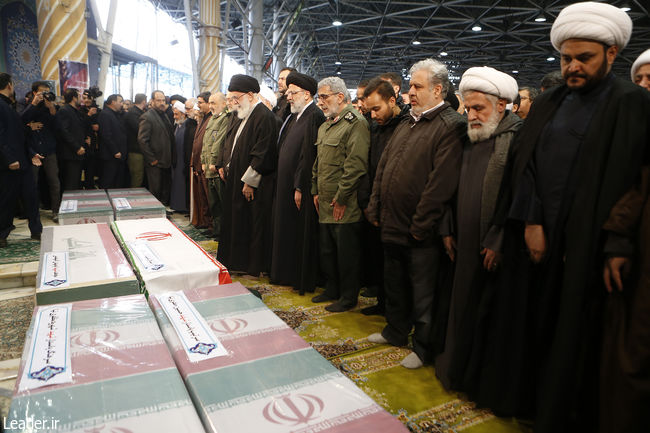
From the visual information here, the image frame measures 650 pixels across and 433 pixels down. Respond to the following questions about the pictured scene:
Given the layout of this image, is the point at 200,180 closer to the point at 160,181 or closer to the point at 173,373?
the point at 160,181

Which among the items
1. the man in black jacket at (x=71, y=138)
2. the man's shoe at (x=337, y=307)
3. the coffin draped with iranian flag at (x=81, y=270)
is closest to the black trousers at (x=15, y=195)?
the man in black jacket at (x=71, y=138)

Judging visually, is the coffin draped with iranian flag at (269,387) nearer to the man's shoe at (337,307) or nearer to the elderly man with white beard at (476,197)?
the elderly man with white beard at (476,197)

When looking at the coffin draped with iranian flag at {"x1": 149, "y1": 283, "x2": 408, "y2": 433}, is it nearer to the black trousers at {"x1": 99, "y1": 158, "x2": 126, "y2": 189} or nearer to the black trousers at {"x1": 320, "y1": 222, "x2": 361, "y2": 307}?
the black trousers at {"x1": 320, "y1": 222, "x2": 361, "y2": 307}

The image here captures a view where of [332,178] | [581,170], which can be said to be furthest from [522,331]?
[332,178]

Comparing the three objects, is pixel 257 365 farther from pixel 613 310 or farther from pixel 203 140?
pixel 203 140

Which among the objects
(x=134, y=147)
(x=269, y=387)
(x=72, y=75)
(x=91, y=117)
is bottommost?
(x=269, y=387)

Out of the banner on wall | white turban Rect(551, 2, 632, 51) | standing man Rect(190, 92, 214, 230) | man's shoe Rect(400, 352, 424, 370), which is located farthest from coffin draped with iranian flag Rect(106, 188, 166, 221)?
the banner on wall

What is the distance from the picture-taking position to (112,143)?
6312 mm

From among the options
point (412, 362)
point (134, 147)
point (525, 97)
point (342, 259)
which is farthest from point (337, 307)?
point (134, 147)

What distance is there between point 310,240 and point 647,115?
2386 mm

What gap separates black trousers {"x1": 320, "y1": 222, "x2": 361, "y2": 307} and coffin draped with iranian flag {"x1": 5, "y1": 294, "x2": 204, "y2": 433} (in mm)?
1934

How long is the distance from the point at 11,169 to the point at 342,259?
145 inches

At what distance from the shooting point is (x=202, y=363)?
1113 millimetres

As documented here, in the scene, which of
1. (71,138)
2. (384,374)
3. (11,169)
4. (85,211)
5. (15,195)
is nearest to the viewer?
(384,374)
